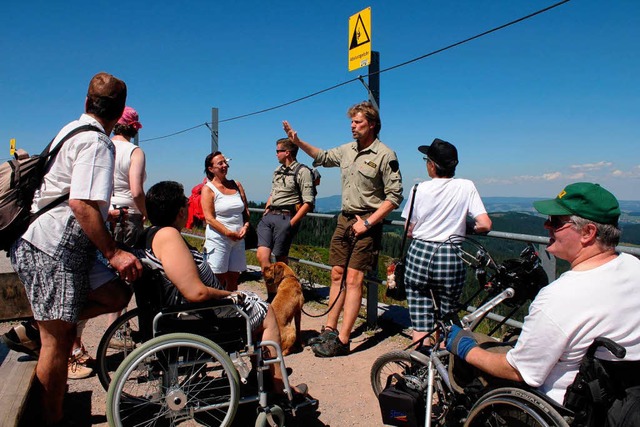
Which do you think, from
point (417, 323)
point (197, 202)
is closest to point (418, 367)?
point (417, 323)

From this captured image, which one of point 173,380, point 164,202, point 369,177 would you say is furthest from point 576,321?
point 369,177

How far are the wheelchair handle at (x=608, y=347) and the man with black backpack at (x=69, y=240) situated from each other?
2151mm

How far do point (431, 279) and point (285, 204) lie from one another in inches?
95.4

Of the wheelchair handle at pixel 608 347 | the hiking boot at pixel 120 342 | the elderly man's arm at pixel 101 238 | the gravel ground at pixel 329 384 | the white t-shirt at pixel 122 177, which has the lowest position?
the gravel ground at pixel 329 384

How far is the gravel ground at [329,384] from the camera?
131 inches

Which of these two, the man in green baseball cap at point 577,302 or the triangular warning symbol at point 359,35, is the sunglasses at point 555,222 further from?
the triangular warning symbol at point 359,35

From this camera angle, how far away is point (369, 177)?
4309 mm

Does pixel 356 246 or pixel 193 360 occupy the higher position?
pixel 356 246

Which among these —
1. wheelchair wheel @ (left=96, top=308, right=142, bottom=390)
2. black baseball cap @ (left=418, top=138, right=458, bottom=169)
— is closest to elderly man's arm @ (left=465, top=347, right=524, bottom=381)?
black baseball cap @ (left=418, top=138, right=458, bottom=169)

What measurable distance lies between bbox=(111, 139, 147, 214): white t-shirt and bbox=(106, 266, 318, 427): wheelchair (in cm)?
129

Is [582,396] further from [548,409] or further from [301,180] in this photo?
[301,180]

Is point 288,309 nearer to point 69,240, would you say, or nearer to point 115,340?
point 115,340

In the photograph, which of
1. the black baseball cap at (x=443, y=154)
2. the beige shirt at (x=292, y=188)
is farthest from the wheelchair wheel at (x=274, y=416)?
the beige shirt at (x=292, y=188)

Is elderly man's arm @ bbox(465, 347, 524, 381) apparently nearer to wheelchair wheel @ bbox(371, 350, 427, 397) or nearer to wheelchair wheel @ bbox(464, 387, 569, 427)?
wheelchair wheel @ bbox(464, 387, 569, 427)
